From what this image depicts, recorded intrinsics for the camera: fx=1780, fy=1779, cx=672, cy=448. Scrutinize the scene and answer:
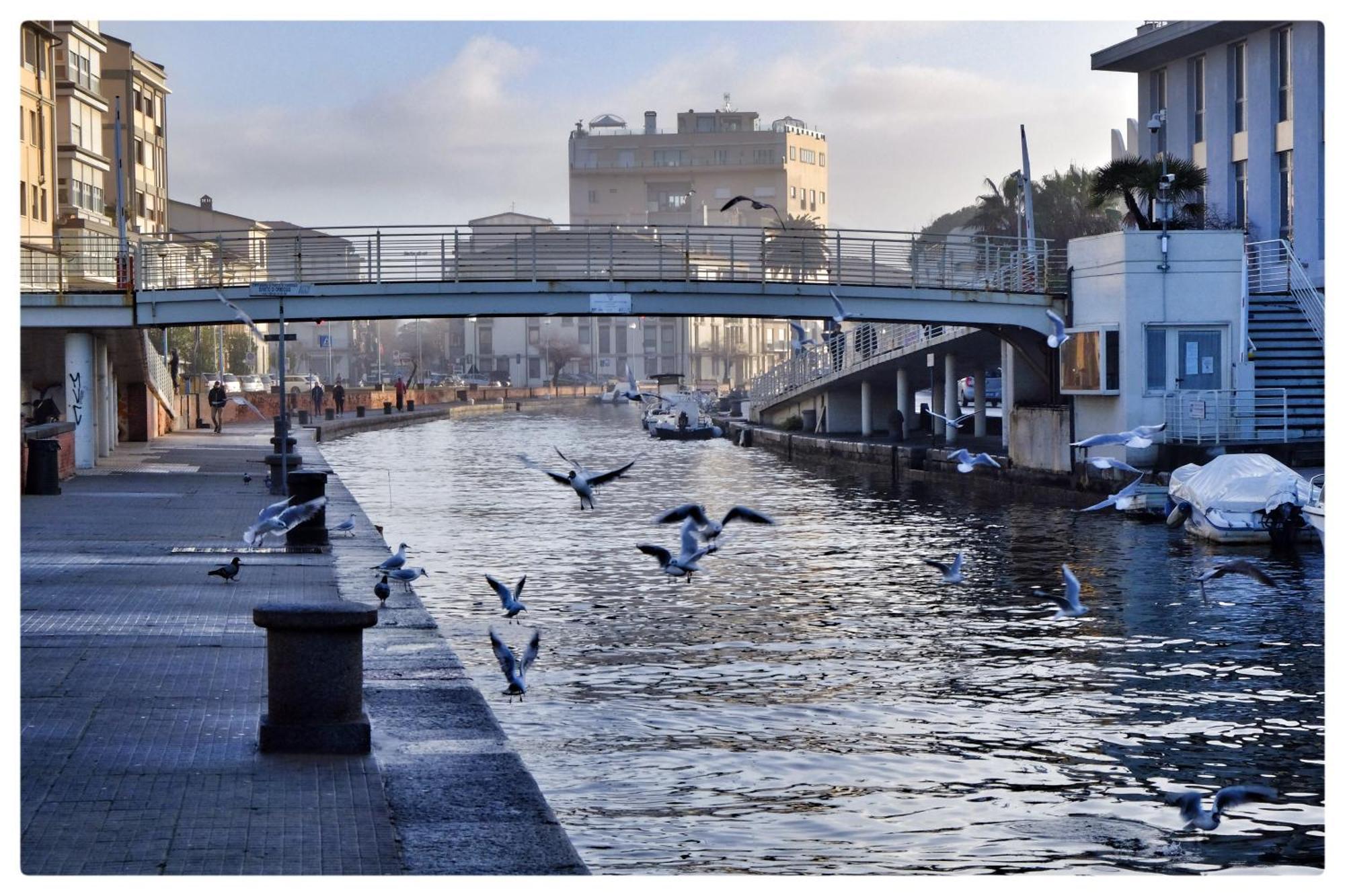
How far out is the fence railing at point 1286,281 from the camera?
126 ft

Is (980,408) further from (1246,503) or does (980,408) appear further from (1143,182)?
(1246,503)

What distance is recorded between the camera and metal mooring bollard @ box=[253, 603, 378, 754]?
1016cm

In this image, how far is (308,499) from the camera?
952 inches

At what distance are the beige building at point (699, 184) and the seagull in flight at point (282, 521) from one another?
88577mm

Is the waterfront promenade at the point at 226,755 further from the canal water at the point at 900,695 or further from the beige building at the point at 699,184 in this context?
the beige building at the point at 699,184

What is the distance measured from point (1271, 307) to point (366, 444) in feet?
117

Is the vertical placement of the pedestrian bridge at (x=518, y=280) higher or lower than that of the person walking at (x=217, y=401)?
higher

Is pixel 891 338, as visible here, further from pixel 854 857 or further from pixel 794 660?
pixel 854 857

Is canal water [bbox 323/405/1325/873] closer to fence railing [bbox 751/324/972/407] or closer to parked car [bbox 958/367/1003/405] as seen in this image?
fence railing [bbox 751/324/972/407]

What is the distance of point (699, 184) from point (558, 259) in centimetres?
9896

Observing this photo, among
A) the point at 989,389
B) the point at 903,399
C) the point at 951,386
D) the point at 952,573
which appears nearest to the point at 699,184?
the point at 989,389

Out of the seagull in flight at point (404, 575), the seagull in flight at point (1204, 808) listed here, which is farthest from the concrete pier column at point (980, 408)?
the seagull in flight at point (1204, 808)

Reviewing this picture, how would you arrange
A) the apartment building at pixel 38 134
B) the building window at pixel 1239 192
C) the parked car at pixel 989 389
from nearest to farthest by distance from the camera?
the building window at pixel 1239 192 → the apartment building at pixel 38 134 → the parked car at pixel 989 389

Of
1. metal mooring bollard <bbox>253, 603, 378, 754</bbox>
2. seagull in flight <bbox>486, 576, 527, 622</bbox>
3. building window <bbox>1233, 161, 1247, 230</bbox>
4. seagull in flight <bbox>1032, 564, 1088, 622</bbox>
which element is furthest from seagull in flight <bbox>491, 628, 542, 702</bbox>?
building window <bbox>1233, 161, 1247, 230</bbox>
